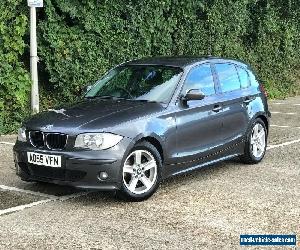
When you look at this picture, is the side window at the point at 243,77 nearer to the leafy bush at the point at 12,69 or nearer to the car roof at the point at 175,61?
the car roof at the point at 175,61

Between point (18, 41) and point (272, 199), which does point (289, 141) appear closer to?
point (272, 199)

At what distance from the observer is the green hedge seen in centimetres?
1190

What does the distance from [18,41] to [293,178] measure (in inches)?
245

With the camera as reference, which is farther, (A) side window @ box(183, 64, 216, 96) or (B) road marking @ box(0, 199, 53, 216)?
(A) side window @ box(183, 64, 216, 96)

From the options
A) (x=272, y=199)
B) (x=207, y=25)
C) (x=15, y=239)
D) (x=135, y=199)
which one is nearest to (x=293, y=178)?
(x=272, y=199)

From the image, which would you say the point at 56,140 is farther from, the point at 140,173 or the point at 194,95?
the point at 194,95

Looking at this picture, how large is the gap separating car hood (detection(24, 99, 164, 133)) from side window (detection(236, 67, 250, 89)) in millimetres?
2009

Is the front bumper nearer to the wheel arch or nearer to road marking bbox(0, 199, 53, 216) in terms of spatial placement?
the wheel arch

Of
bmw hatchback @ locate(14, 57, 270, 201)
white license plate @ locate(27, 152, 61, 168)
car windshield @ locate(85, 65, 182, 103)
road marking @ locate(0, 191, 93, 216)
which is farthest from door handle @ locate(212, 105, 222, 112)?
white license plate @ locate(27, 152, 61, 168)

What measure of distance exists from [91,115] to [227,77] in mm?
2414

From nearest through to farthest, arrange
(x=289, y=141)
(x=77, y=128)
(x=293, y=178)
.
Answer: (x=77, y=128), (x=293, y=178), (x=289, y=141)

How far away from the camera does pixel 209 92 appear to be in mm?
7547

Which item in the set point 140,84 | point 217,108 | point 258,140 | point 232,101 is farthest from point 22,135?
point 258,140

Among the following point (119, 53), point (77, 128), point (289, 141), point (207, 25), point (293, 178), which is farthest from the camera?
point (207, 25)
